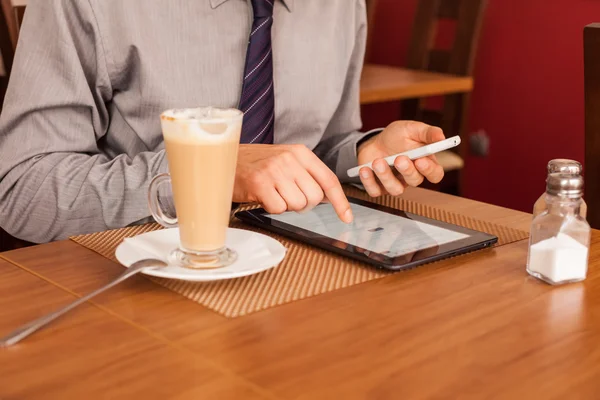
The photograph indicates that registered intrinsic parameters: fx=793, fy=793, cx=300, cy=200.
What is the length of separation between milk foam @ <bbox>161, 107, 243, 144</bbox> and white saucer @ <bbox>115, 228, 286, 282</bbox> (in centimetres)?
13

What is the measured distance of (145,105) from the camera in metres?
1.27

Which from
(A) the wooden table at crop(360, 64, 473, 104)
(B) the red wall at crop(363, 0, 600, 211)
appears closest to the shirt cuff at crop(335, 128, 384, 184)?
(A) the wooden table at crop(360, 64, 473, 104)

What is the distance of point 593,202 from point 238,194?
595 millimetres

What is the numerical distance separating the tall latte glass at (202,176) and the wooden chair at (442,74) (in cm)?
183

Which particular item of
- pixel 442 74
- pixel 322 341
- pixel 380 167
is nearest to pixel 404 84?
pixel 442 74

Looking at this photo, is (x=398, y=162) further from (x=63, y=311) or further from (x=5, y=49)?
(x=5, y=49)

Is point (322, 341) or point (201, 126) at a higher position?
point (201, 126)

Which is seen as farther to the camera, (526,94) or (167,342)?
(526,94)

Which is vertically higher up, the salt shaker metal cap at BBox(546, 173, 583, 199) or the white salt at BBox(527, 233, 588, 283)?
the salt shaker metal cap at BBox(546, 173, 583, 199)

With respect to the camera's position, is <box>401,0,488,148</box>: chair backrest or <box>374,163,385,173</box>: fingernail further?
<box>401,0,488,148</box>: chair backrest

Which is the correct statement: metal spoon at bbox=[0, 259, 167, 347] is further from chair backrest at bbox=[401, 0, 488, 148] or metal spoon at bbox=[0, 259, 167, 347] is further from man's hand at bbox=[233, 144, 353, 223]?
chair backrest at bbox=[401, 0, 488, 148]

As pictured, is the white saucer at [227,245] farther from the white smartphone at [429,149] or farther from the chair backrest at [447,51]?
the chair backrest at [447,51]

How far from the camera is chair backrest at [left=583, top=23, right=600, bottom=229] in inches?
47.1

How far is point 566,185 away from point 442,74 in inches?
89.8
